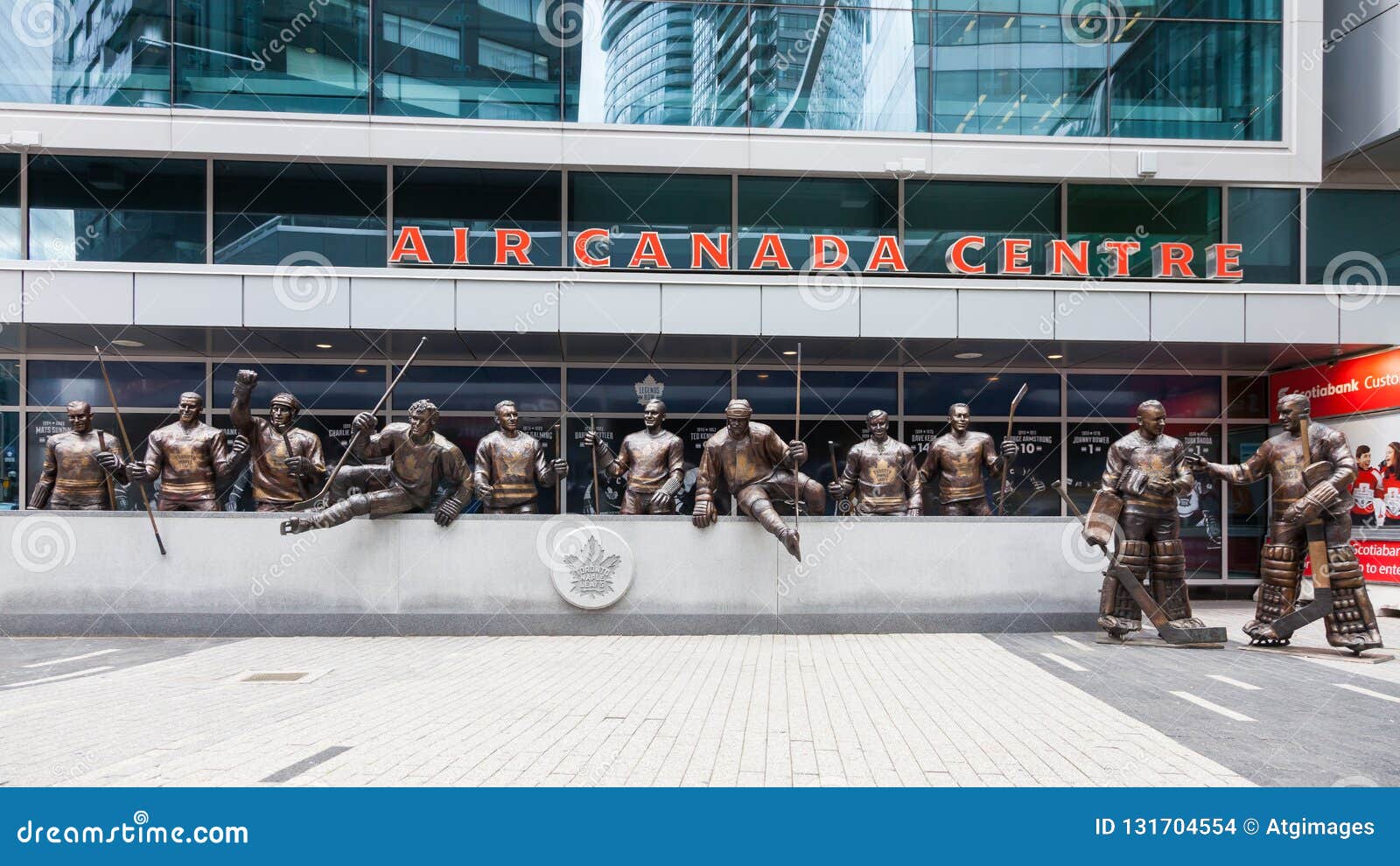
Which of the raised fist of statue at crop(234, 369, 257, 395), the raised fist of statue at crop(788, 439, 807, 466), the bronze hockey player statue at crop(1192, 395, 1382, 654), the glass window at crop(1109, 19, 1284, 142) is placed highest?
the glass window at crop(1109, 19, 1284, 142)

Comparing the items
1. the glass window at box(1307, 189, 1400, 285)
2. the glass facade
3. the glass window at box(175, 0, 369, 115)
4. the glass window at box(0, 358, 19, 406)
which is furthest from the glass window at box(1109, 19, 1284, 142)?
the glass window at box(0, 358, 19, 406)

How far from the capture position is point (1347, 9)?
14.2 metres

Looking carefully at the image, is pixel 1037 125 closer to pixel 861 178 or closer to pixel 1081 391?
pixel 861 178

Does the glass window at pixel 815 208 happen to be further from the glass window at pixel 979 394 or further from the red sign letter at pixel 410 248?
the red sign letter at pixel 410 248

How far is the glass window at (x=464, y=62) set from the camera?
45.1 ft

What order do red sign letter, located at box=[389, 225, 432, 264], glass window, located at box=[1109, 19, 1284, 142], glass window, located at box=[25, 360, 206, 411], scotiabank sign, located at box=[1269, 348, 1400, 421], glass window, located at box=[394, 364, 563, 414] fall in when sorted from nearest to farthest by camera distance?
scotiabank sign, located at box=[1269, 348, 1400, 421], red sign letter, located at box=[389, 225, 432, 264], glass window, located at box=[1109, 19, 1284, 142], glass window, located at box=[25, 360, 206, 411], glass window, located at box=[394, 364, 563, 414]

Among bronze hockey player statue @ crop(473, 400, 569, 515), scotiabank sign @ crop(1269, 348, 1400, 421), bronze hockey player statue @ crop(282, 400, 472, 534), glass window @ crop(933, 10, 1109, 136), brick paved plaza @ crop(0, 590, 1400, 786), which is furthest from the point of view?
glass window @ crop(933, 10, 1109, 136)

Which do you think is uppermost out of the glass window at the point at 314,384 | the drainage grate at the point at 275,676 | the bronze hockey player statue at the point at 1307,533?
the glass window at the point at 314,384

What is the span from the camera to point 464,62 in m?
13.9

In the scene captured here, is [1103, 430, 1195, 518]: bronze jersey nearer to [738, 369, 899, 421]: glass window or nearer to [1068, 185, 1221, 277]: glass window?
[738, 369, 899, 421]: glass window

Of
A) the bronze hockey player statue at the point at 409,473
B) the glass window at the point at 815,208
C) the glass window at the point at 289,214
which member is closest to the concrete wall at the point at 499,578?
the bronze hockey player statue at the point at 409,473

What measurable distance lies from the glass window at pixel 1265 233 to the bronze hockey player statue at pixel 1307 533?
7195mm

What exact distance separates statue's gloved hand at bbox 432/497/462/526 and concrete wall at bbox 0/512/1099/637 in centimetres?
13

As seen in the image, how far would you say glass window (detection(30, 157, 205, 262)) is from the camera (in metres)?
13.9
